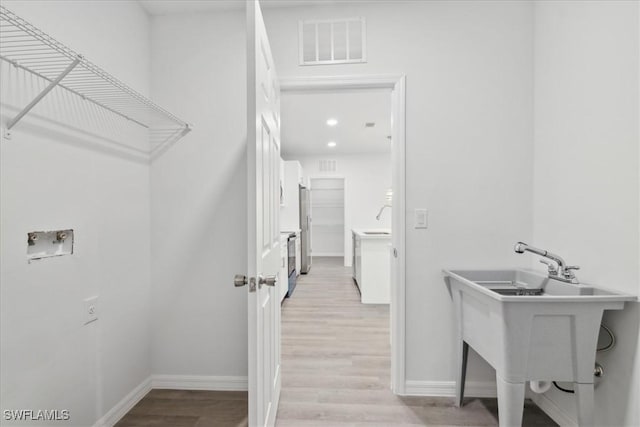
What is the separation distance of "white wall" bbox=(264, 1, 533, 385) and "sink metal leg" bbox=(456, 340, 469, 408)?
12 cm

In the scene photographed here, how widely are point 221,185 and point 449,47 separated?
5.65ft

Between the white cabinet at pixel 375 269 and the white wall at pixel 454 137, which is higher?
the white wall at pixel 454 137

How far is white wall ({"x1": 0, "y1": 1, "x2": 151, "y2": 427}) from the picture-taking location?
113 centimetres

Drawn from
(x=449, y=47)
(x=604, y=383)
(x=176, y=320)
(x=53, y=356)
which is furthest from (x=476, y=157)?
(x=53, y=356)

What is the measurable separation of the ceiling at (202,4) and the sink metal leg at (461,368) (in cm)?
226

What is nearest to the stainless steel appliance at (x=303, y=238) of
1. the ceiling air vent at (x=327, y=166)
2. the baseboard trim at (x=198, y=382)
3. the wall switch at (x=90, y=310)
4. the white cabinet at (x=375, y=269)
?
the ceiling air vent at (x=327, y=166)

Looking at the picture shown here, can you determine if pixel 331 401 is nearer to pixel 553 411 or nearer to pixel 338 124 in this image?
pixel 553 411

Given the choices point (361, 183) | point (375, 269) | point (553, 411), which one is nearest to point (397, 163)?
point (553, 411)

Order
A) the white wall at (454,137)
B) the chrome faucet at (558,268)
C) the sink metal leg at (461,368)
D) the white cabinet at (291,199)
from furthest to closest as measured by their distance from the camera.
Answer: the white cabinet at (291,199) < the white wall at (454,137) < the sink metal leg at (461,368) < the chrome faucet at (558,268)

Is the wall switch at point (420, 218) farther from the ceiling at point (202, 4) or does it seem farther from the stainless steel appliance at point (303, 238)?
the stainless steel appliance at point (303, 238)

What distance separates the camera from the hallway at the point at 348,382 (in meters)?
1.64

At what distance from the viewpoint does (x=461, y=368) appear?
1711mm

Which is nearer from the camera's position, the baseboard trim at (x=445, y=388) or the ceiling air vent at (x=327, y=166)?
the baseboard trim at (x=445, y=388)

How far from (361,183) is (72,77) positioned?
18.8 feet
